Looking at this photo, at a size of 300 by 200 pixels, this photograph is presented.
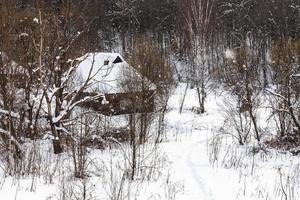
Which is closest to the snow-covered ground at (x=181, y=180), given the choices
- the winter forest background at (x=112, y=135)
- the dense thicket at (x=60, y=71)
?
the winter forest background at (x=112, y=135)

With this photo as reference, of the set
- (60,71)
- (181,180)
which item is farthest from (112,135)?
(181,180)

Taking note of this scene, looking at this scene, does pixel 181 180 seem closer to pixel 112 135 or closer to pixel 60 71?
pixel 60 71

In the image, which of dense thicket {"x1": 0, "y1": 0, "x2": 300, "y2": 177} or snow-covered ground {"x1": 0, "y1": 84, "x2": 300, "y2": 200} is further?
dense thicket {"x1": 0, "y1": 0, "x2": 300, "y2": 177}

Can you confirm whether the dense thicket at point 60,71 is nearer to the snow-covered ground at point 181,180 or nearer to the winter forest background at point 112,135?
the winter forest background at point 112,135

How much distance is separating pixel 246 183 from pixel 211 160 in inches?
127

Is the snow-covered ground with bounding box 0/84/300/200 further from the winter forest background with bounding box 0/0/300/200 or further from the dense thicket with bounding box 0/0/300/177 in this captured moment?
the dense thicket with bounding box 0/0/300/177

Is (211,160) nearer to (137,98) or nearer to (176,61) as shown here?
(137,98)

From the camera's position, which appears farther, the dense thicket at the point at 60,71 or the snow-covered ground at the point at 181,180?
the dense thicket at the point at 60,71

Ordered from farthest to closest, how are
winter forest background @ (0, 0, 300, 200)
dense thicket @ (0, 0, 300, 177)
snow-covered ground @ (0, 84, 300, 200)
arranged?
dense thicket @ (0, 0, 300, 177) < winter forest background @ (0, 0, 300, 200) < snow-covered ground @ (0, 84, 300, 200)

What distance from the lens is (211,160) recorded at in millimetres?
13867

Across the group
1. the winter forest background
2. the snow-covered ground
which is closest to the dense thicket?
the winter forest background

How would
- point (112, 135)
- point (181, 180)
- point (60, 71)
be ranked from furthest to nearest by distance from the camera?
point (112, 135), point (60, 71), point (181, 180)

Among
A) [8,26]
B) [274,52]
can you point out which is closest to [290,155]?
[274,52]

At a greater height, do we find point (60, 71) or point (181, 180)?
point (60, 71)
